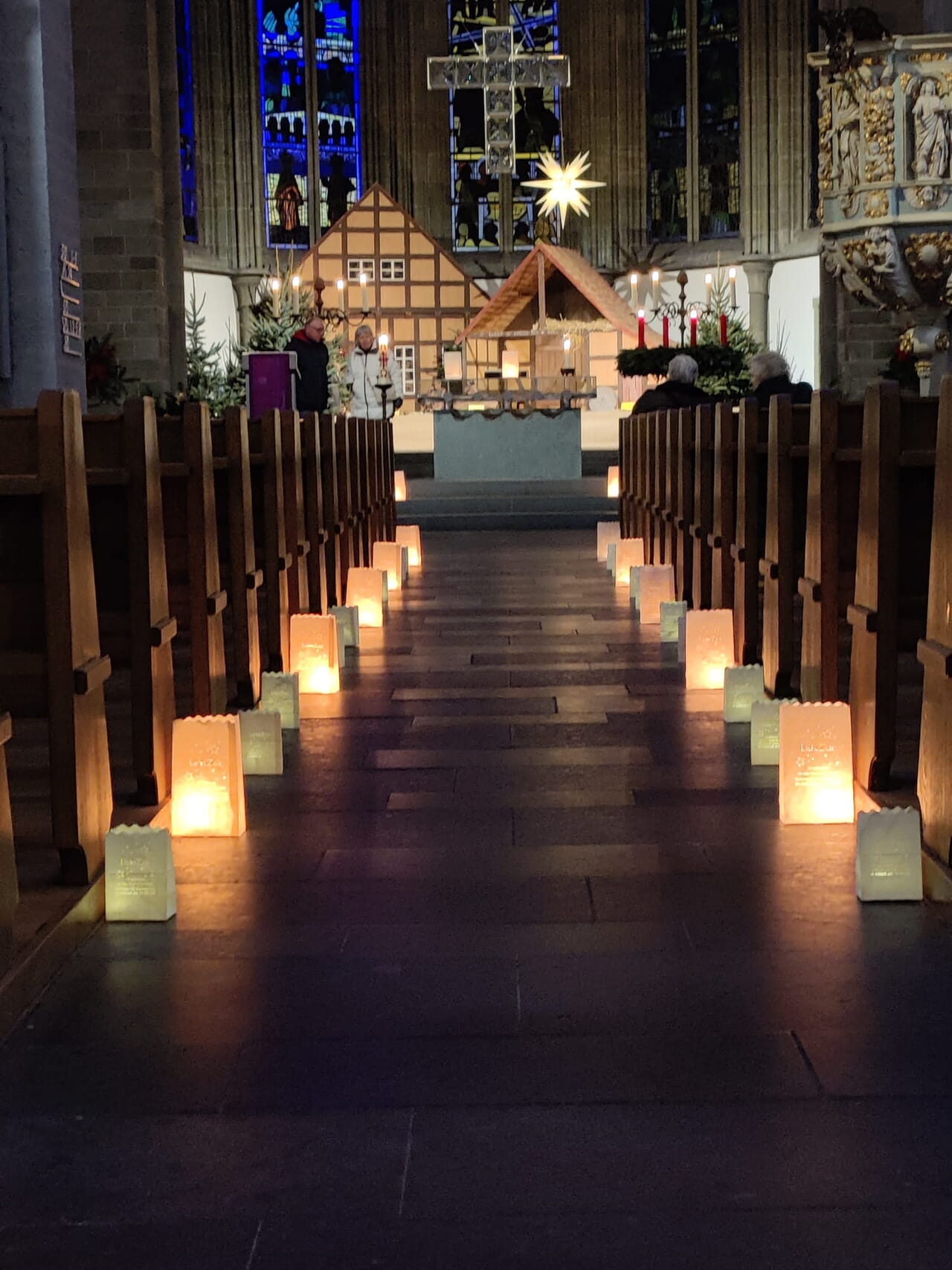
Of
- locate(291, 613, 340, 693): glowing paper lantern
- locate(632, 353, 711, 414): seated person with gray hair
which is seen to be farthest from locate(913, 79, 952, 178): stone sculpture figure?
locate(291, 613, 340, 693): glowing paper lantern

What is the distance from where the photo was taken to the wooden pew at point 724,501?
20.6 feet

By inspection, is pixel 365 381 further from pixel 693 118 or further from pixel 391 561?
pixel 693 118

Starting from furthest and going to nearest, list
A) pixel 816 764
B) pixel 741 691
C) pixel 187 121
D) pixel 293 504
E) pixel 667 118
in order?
pixel 667 118
pixel 187 121
pixel 293 504
pixel 741 691
pixel 816 764

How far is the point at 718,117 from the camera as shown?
23422 mm

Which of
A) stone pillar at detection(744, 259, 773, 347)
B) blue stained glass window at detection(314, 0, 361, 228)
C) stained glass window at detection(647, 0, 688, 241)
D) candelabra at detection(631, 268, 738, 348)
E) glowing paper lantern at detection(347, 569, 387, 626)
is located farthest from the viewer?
blue stained glass window at detection(314, 0, 361, 228)

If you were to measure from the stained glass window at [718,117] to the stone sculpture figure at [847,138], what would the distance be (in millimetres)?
11964

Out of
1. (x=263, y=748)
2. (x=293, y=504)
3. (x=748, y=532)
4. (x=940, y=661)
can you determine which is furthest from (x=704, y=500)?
(x=940, y=661)

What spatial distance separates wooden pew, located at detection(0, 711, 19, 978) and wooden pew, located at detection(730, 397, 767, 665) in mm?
3410

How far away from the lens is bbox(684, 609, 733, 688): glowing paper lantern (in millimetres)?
5844

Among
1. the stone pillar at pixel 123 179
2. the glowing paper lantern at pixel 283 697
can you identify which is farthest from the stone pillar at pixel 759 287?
the glowing paper lantern at pixel 283 697

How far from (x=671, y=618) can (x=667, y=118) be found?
18377mm

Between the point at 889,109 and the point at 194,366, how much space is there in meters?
6.26

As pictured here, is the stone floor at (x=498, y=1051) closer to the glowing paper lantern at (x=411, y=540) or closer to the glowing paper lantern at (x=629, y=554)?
the glowing paper lantern at (x=629, y=554)

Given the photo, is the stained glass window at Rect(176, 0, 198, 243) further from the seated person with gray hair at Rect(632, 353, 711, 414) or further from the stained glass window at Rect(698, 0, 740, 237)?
the seated person with gray hair at Rect(632, 353, 711, 414)
